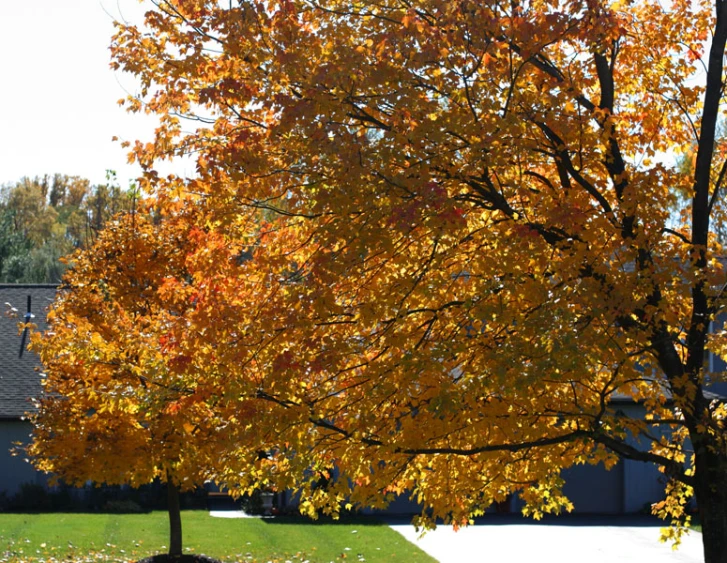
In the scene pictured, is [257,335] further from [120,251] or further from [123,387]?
[120,251]

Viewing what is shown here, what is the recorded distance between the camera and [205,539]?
20.4 m

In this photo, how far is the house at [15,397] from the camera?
26953mm

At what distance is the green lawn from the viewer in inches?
711

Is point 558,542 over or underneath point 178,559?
underneath

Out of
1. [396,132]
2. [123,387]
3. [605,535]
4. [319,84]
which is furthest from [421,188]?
[605,535]

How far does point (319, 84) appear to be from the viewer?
321 inches

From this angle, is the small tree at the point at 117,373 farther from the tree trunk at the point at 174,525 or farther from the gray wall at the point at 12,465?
the gray wall at the point at 12,465

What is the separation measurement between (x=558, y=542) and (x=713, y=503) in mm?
12899

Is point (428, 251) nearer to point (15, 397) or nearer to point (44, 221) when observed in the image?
point (15, 397)

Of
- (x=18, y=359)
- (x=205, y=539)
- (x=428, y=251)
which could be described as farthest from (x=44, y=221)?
(x=428, y=251)

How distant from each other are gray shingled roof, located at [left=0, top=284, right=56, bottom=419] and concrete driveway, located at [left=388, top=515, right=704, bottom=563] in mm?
11835

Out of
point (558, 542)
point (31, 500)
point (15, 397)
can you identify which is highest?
point (15, 397)

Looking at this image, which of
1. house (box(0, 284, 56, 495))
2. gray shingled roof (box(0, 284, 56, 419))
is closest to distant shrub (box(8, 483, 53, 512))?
house (box(0, 284, 56, 495))

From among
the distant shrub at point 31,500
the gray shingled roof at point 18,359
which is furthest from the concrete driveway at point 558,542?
the gray shingled roof at point 18,359
